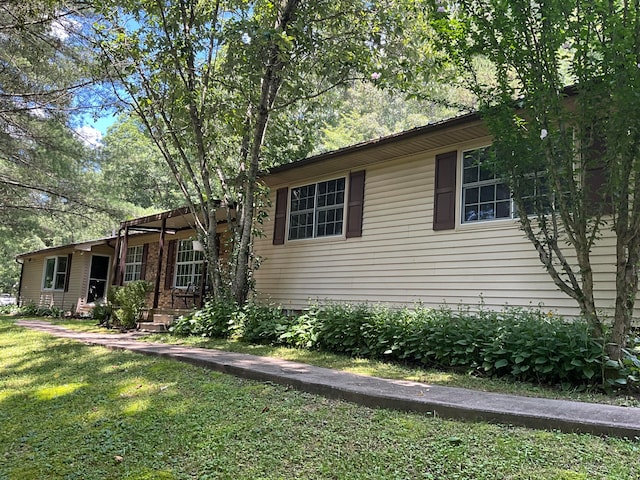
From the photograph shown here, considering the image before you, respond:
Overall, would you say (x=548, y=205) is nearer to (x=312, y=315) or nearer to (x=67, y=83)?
(x=312, y=315)

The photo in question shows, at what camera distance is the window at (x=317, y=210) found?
30.8 ft

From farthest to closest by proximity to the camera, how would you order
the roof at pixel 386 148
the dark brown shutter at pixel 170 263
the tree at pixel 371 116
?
the tree at pixel 371 116, the dark brown shutter at pixel 170 263, the roof at pixel 386 148

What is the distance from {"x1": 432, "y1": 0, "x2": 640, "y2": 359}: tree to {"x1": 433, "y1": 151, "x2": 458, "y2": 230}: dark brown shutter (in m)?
2.06

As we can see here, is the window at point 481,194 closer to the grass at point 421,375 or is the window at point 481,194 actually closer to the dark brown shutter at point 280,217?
the grass at point 421,375

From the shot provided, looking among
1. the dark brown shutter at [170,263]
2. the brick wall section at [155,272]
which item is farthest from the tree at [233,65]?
the brick wall section at [155,272]

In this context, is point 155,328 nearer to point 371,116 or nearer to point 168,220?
point 168,220

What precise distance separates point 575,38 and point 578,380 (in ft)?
10.7

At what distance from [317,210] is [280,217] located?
1.10 m

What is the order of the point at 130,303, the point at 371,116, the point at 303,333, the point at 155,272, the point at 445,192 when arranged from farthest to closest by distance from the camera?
1. the point at 371,116
2. the point at 155,272
3. the point at 130,303
4. the point at 445,192
5. the point at 303,333

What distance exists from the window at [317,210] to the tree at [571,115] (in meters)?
4.37

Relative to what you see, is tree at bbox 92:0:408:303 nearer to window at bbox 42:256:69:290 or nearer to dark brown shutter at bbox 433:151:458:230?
dark brown shutter at bbox 433:151:458:230

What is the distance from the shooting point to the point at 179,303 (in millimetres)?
13570

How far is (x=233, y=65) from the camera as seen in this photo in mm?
7988

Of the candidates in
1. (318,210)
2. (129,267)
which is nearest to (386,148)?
(318,210)
